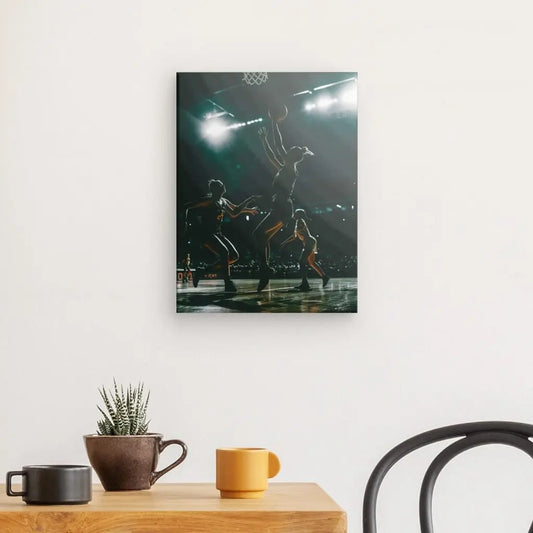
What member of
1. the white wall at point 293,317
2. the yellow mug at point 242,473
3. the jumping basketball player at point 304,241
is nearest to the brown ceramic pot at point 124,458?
the yellow mug at point 242,473

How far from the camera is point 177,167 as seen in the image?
82.8 inches

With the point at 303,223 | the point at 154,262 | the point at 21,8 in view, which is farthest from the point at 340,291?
the point at 21,8

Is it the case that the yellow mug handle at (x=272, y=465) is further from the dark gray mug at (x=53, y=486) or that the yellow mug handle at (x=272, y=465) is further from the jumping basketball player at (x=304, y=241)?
the jumping basketball player at (x=304, y=241)

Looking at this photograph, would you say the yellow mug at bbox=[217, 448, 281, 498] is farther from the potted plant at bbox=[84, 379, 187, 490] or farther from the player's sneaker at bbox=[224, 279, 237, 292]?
the player's sneaker at bbox=[224, 279, 237, 292]

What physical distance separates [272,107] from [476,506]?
1.02 metres

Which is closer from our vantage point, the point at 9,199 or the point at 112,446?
the point at 112,446

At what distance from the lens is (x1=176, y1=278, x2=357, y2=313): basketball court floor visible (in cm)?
208

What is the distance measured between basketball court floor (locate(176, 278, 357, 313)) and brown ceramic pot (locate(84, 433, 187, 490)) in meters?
0.66

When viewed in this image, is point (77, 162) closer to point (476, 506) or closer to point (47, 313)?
point (47, 313)

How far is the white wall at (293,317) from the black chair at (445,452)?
0.69 meters

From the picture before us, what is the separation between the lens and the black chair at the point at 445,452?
1.35m

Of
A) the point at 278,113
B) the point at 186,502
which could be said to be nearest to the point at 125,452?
the point at 186,502

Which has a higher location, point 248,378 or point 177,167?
point 177,167

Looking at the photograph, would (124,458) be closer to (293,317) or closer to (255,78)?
(293,317)
